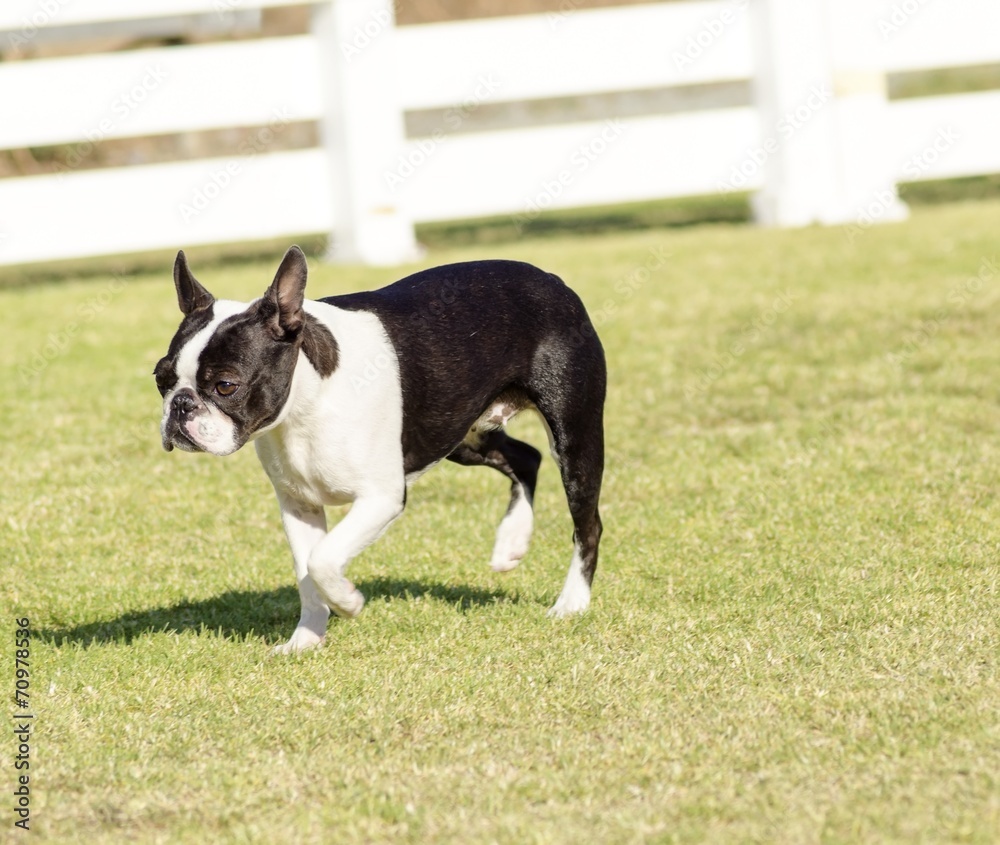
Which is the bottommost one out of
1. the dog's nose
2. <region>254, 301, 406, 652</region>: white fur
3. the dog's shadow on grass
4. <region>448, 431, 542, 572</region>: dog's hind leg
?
the dog's shadow on grass

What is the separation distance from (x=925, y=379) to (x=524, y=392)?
5102 millimetres

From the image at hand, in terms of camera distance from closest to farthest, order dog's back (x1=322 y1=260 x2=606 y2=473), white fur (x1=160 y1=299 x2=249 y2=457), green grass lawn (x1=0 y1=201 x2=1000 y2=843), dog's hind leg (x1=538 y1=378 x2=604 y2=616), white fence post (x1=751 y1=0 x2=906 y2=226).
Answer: green grass lawn (x1=0 y1=201 x2=1000 y2=843) < white fur (x1=160 y1=299 x2=249 y2=457) < dog's back (x1=322 y1=260 x2=606 y2=473) < dog's hind leg (x1=538 y1=378 x2=604 y2=616) < white fence post (x1=751 y1=0 x2=906 y2=226)

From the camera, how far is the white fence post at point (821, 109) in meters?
16.4

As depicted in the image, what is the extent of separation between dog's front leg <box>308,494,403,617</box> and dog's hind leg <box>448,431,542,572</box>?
99cm

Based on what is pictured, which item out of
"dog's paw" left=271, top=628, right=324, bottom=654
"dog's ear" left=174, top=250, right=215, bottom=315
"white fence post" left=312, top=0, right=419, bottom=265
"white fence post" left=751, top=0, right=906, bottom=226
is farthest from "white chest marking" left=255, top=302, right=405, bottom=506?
"white fence post" left=751, top=0, right=906, bottom=226

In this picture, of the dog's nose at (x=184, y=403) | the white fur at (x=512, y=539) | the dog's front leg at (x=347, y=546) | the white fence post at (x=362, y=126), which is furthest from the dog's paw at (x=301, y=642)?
the white fence post at (x=362, y=126)

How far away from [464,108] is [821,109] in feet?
13.2

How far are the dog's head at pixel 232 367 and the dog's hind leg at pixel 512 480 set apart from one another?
1440mm

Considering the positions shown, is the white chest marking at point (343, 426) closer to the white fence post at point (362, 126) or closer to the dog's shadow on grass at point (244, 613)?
the dog's shadow on grass at point (244, 613)

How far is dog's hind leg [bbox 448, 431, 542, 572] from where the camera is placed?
632 cm

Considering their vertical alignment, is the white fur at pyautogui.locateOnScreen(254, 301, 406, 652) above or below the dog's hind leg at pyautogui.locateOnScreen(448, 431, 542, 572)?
above

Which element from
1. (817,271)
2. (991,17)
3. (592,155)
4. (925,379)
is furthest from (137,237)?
(991,17)

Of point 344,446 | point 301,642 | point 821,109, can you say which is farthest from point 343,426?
point 821,109

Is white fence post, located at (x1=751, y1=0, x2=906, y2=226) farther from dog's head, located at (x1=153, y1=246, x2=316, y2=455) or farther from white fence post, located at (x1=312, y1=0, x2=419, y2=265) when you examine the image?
dog's head, located at (x1=153, y1=246, x2=316, y2=455)
